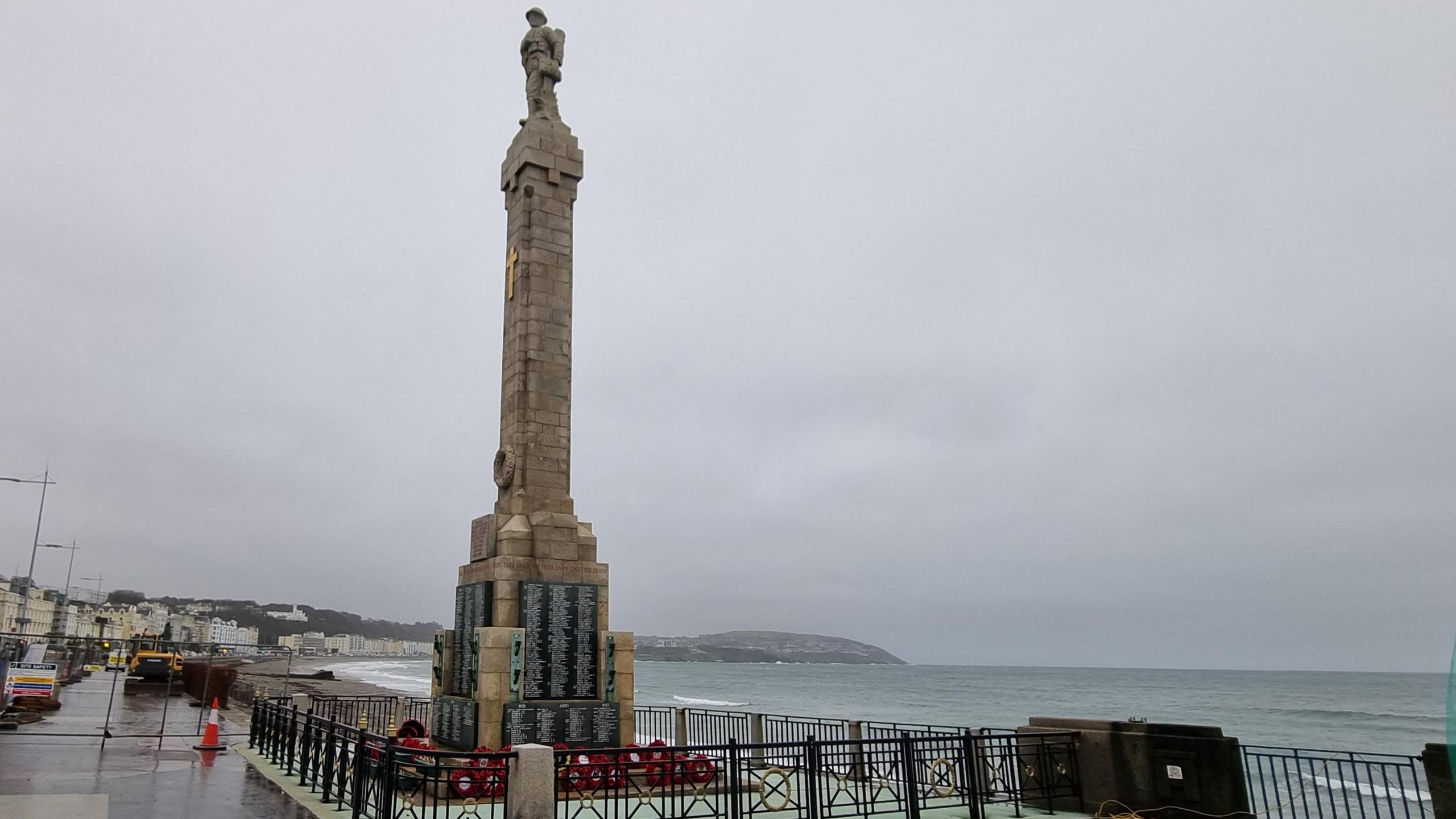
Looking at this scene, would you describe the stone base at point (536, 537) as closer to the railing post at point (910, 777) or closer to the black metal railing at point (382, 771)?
the black metal railing at point (382, 771)

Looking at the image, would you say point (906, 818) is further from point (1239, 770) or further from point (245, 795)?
point (245, 795)

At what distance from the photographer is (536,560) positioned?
1470 centimetres

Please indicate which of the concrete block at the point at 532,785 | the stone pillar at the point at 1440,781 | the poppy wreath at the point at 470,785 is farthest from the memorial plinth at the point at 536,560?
the stone pillar at the point at 1440,781

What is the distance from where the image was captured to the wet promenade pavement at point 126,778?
1095cm

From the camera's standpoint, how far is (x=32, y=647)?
43.8m

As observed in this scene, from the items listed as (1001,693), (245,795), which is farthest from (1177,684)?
(245,795)

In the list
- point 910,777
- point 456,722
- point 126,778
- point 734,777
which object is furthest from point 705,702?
point 734,777

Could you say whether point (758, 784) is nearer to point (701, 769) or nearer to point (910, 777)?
point (701, 769)

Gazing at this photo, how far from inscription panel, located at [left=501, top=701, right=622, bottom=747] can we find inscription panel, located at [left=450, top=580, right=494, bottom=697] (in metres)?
0.87

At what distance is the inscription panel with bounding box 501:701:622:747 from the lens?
527 inches

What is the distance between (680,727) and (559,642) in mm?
4368

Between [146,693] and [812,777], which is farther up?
[812,777]

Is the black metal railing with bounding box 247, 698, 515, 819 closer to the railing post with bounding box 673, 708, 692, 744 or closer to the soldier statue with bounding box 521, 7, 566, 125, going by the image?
the railing post with bounding box 673, 708, 692, 744

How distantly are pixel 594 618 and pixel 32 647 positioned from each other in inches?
1705
